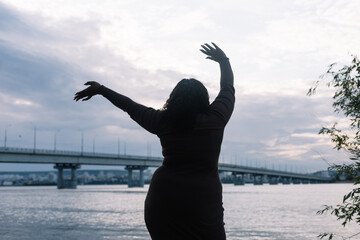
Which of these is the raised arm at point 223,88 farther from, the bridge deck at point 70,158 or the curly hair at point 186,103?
the bridge deck at point 70,158

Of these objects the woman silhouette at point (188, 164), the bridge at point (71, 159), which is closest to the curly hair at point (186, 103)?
the woman silhouette at point (188, 164)

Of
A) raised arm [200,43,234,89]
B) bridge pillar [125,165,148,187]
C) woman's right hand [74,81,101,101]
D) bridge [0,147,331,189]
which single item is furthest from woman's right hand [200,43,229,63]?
bridge pillar [125,165,148,187]

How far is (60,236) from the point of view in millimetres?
22578

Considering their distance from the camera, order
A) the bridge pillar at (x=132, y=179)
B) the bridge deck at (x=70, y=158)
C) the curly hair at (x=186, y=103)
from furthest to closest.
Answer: the bridge pillar at (x=132, y=179) → the bridge deck at (x=70, y=158) → the curly hair at (x=186, y=103)

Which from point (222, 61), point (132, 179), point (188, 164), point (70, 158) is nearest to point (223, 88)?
point (222, 61)

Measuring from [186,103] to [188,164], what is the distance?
0.35 m

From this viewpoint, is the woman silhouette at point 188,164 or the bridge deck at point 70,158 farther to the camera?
the bridge deck at point 70,158

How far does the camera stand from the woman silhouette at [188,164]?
7.91 feet

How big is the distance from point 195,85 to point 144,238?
19.8 metres

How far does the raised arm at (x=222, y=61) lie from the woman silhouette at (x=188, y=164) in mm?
51

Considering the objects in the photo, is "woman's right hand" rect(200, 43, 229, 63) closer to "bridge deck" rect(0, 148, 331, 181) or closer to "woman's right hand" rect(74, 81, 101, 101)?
"woman's right hand" rect(74, 81, 101, 101)

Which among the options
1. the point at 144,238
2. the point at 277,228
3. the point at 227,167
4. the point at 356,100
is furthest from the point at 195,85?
the point at 227,167

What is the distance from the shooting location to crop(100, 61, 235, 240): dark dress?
7.91 feet

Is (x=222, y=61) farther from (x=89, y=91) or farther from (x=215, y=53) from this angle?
(x=89, y=91)
